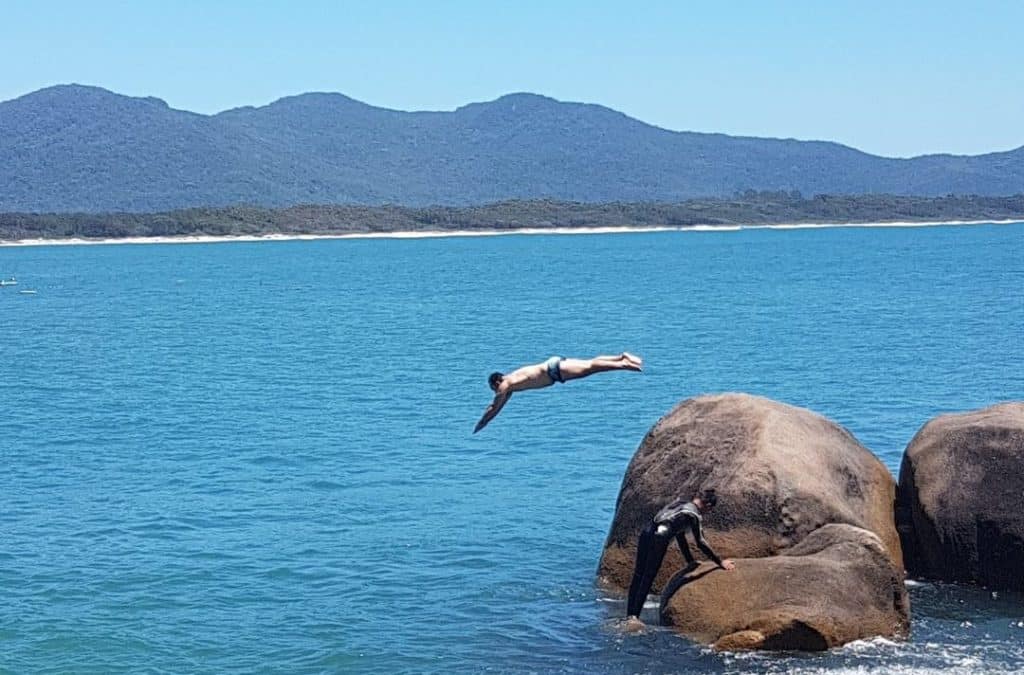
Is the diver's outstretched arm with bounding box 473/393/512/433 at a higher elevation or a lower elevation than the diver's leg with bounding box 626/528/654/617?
higher

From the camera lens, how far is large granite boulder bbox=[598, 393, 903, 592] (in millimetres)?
16797

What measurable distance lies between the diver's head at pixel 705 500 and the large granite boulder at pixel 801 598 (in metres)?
0.74

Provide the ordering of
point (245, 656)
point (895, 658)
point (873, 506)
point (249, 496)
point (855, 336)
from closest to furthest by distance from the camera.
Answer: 1. point (895, 658)
2. point (245, 656)
3. point (873, 506)
4. point (249, 496)
5. point (855, 336)

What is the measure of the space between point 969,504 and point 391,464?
12989 millimetres

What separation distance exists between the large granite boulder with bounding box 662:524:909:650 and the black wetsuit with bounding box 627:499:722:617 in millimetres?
Result: 347

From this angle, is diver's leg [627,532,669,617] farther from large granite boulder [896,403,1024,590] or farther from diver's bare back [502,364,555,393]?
large granite boulder [896,403,1024,590]

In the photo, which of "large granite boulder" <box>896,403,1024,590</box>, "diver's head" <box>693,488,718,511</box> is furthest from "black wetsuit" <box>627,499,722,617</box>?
"large granite boulder" <box>896,403,1024,590</box>

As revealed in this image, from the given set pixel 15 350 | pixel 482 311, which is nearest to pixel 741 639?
pixel 15 350

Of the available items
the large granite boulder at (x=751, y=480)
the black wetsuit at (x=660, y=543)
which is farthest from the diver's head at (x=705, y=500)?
the large granite boulder at (x=751, y=480)

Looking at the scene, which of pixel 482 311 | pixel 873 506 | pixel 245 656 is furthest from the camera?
pixel 482 311

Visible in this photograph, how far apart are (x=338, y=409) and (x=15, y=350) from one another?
2305 centimetres

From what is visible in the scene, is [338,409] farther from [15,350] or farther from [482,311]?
[482,311]

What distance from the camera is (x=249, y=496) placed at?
24.9 m

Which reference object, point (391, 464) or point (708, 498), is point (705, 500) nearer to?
point (708, 498)
